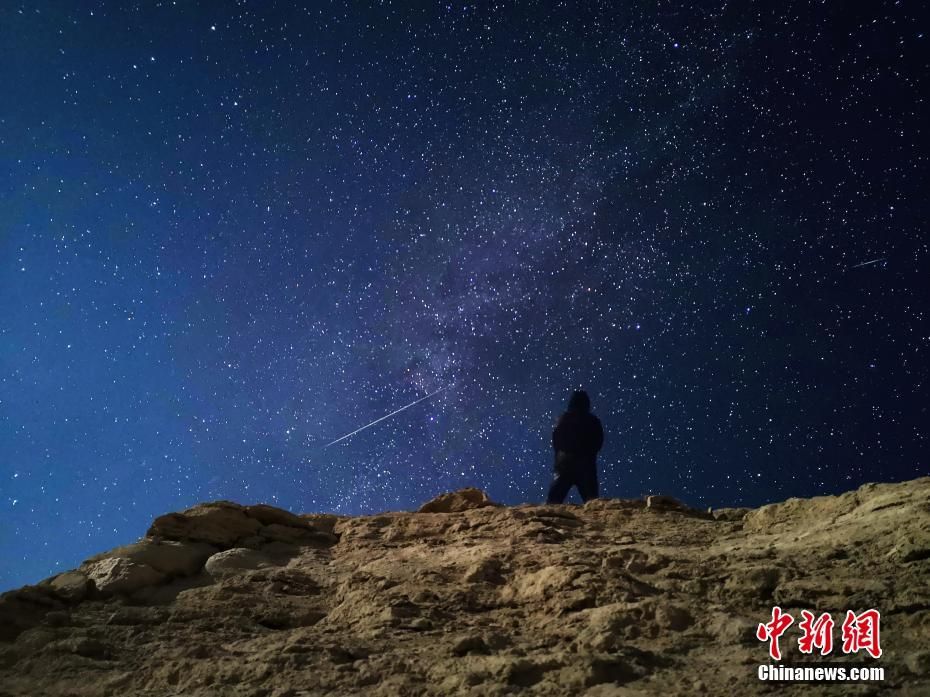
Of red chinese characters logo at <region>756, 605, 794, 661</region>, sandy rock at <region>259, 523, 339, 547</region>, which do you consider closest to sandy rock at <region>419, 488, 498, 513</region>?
sandy rock at <region>259, 523, 339, 547</region>

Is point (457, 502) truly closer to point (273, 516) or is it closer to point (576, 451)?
point (273, 516)

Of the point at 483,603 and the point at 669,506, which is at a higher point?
the point at 669,506

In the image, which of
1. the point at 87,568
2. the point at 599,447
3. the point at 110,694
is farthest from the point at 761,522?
the point at 87,568

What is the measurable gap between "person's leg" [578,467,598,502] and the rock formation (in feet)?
11.3

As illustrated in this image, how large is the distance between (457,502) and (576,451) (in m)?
3.40

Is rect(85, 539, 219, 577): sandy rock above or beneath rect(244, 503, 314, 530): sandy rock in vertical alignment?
beneath

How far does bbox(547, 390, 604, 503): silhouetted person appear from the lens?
1039cm

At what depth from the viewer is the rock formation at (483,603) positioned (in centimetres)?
370

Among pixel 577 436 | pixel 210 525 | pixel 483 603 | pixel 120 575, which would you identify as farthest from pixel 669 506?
pixel 120 575

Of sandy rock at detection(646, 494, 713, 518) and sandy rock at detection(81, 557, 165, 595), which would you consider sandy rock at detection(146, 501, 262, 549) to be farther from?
sandy rock at detection(646, 494, 713, 518)

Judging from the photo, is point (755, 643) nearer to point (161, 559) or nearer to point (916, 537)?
point (916, 537)

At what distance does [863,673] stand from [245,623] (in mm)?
3935

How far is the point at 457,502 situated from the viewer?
7.55 m

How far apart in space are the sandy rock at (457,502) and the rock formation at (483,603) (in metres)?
0.58
